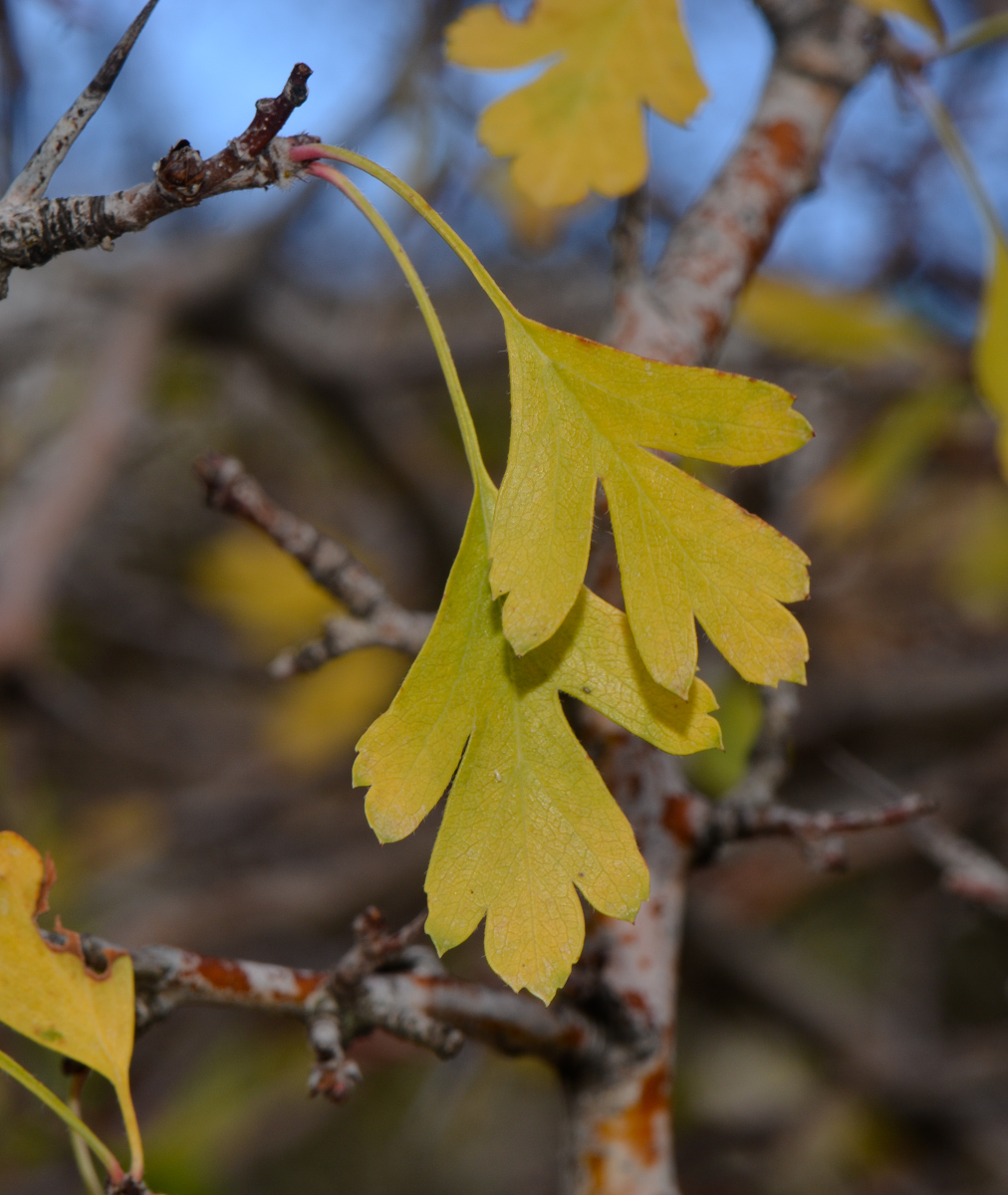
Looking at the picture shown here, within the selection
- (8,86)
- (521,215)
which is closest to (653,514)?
(8,86)

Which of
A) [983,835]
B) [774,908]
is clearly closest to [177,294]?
[774,908]

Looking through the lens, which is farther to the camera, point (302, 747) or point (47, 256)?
point (302, 747)

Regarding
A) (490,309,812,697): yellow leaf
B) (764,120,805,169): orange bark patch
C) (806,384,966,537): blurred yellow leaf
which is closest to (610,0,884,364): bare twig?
(764,120,805,169): orange bark patch

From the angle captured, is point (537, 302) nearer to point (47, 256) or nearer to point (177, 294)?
point (177, 294)

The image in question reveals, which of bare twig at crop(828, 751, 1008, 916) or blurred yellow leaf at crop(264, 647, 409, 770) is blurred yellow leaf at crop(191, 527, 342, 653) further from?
bare twig at crop(828, 751, 1008, 916)

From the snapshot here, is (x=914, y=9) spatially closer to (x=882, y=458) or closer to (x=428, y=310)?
(x=428, y=310)

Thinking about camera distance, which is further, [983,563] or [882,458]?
[983,563]
